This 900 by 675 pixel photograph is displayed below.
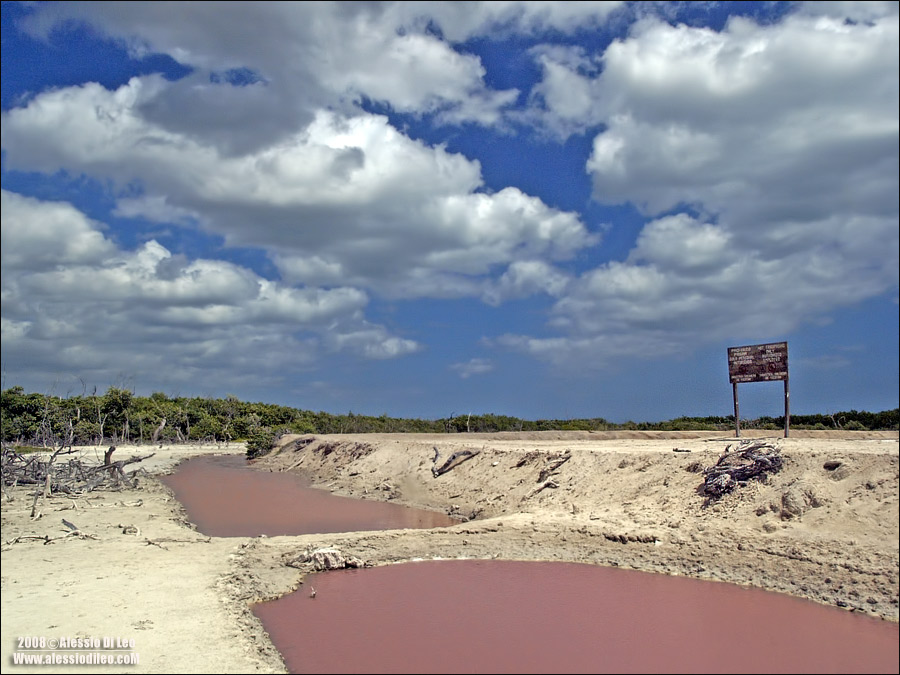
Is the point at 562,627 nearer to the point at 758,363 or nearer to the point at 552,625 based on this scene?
the point at 552,625

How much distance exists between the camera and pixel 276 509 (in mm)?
21062

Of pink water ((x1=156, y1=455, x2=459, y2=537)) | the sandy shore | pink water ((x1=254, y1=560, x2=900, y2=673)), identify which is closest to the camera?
pink water ((x1=254, y1=560, x2=900, y2=673))

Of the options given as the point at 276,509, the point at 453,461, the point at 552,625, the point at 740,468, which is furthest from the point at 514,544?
the point at 276,509

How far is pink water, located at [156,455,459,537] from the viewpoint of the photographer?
17.7 metres

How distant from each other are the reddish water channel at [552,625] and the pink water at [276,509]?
5.59m

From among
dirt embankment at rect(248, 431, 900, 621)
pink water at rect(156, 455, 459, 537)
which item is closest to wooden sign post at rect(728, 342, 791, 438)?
dirt embankment at rect(248, 431, 900, 621)

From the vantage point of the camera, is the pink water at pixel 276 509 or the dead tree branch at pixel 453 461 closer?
the pink water at pixel 276 509

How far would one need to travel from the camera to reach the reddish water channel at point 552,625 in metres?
8.17

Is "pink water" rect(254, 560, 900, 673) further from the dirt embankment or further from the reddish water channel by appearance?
the dirt embankment

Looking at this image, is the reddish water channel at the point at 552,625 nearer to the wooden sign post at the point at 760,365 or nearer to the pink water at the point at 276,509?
the pink water at the point at 276,509

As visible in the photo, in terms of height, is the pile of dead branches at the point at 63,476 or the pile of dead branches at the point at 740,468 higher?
the pile of dead branches at the point at 740,468

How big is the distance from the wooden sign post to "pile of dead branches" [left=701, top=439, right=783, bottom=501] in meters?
4.94

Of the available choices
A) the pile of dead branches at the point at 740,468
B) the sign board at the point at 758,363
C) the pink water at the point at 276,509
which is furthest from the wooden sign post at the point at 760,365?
the pink water at the point at 276,509

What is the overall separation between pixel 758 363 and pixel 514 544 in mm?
10482
